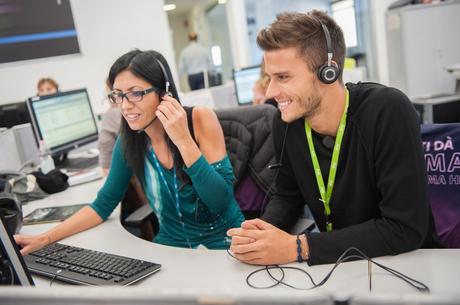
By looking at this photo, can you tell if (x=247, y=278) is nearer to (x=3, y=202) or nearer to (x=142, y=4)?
(x=3, y=202)

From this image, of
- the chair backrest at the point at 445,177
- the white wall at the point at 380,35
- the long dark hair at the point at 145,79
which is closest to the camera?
the chair backrest at the point at 445,177

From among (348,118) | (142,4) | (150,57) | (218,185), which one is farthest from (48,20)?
(348,118)

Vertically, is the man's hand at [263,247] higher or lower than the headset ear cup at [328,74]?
lower

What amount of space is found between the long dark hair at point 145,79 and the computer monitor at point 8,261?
73 centimetres

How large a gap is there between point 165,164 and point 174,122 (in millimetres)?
212

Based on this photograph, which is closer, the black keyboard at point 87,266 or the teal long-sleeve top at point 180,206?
the black keyboard at point 87,266

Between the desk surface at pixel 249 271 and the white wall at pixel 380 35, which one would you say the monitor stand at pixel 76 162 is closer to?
the desk surface at pixel 249 271

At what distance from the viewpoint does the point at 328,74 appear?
1.16 m

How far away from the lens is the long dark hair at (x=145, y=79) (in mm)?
1490

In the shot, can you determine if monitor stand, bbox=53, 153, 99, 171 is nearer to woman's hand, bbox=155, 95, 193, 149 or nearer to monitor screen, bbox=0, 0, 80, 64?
woman's hand, bbox=155, 95, 193, 149

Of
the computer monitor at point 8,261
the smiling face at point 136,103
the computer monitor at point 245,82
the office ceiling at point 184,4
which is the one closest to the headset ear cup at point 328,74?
the smiling face at point 136,103

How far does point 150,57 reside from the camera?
1521mm

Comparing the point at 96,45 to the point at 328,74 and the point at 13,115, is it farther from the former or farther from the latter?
the point at 328,74

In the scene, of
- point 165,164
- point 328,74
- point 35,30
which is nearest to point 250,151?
point 165,164
